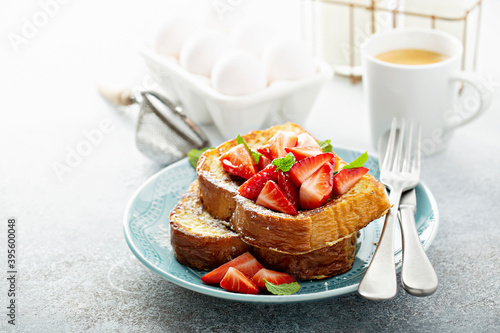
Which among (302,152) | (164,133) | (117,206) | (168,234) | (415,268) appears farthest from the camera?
(164,133)

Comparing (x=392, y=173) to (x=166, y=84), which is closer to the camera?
(x=392, y=173)

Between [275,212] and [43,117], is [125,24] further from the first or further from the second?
[275,212]

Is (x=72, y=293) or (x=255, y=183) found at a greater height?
(x=255, y=183)

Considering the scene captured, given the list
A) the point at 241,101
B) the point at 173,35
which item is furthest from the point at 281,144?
the point at 173,35

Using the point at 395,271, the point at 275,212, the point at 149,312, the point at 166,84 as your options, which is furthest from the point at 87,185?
the point at 395,271

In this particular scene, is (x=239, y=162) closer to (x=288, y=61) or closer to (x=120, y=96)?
(x=288, y=61)

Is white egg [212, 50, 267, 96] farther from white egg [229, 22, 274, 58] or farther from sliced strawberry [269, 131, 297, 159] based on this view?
sliced strawberry [269, 131, 297, 159]

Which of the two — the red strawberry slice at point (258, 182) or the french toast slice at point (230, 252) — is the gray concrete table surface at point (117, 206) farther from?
the red strawberry slice at point (258, 182)
